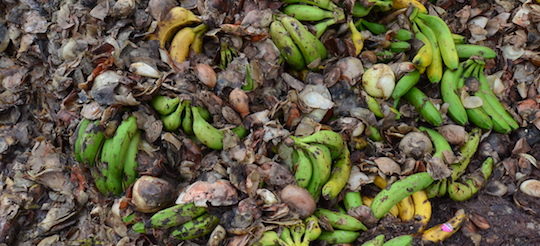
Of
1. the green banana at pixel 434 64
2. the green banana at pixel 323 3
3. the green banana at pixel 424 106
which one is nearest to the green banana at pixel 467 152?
the green banana at pixel 424 106

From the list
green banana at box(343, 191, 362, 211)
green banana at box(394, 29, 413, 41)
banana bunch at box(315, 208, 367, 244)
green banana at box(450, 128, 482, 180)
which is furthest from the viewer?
green banana at box(394, 29, 413, 41)

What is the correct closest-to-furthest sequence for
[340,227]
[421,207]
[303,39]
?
[340,227], [421,207], [303,39]

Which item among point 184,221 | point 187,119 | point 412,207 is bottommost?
point 412,207

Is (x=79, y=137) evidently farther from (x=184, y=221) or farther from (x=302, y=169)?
(x=302, y=169)

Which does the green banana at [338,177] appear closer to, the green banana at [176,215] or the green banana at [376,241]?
the green banana at [376,241]

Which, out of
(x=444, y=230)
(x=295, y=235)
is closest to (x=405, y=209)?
(x=444, y=230)

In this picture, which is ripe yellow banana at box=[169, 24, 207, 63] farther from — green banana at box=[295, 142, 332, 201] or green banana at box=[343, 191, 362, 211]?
green banana at box=[343, 191, 362, 211]

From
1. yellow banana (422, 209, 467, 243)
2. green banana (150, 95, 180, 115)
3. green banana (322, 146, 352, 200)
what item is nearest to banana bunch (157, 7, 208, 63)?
green banana (150, 95, 180, 115)
